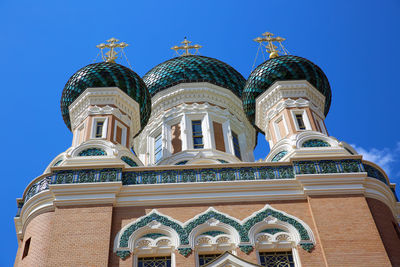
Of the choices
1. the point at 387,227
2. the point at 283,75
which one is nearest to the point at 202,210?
the point at 387,227

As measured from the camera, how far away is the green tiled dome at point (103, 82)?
13.9 m

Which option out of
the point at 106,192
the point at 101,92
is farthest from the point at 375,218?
the point at 101,92

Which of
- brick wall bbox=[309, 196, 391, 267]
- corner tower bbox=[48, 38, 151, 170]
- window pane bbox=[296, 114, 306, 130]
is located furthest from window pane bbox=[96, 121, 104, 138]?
brick wall bbox=[309, 196, 391, 267]

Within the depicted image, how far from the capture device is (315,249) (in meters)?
9.35

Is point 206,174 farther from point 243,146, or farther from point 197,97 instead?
point 197,97

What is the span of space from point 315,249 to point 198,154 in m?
5.29

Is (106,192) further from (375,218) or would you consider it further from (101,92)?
(375,218)

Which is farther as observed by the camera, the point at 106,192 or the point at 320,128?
the point at 320,128

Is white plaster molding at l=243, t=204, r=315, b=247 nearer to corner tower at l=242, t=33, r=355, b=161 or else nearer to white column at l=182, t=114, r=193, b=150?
A: corner tower at l=242, t=33, r=355, b=161

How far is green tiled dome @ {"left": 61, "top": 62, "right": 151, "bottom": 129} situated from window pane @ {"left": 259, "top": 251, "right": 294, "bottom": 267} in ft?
20.0

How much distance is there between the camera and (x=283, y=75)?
14023mm

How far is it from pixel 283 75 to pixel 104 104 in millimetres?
4413

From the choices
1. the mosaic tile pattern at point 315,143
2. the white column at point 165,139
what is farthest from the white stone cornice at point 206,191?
the white column at point 165,139

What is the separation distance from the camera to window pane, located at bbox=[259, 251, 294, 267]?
30.7 ft
